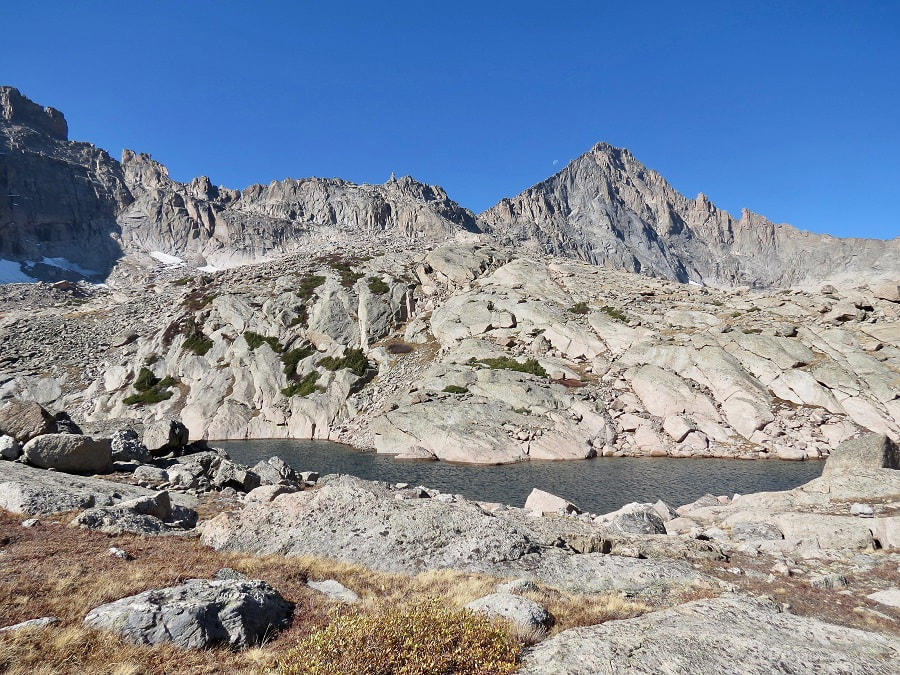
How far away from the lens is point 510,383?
62.2 m

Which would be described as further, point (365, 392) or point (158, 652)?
point (365, 392)

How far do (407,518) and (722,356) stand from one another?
2273 inches

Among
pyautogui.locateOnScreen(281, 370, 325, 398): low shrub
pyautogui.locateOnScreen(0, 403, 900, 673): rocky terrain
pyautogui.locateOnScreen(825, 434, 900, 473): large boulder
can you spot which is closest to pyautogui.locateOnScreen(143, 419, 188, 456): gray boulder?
pyautogui.locateOnScreen(0, 403, 900, 673): rocky terrain

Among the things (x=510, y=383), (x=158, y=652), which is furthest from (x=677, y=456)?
(x=158, y=652)

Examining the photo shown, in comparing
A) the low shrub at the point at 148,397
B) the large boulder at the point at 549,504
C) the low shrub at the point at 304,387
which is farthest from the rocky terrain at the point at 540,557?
the low shrub at the point at 148,397

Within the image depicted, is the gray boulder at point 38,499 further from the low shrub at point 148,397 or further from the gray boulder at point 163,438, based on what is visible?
the low shrub at point 148,397

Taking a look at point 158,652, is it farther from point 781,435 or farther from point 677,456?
point 781,435

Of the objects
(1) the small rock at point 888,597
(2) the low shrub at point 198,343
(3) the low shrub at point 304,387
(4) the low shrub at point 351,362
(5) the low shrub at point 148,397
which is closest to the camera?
(1) the small rock at point 888,597

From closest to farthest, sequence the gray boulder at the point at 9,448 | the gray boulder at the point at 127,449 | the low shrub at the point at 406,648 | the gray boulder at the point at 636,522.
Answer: the low shrub at the point at 406,648 → the gray boulder at the point at 636,522 → the gray boulder at the point at 9,448 → the gray boulder at the point at 127,449

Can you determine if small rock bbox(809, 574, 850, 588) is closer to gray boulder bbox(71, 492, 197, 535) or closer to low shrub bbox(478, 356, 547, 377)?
gray boulder bbox(71, 492, 197, 535)

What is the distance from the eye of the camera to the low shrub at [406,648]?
23.6 feet

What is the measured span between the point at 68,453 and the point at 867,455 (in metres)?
50.5

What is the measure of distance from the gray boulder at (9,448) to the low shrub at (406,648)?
90.3ft

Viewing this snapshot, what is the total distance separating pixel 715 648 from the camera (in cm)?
804
